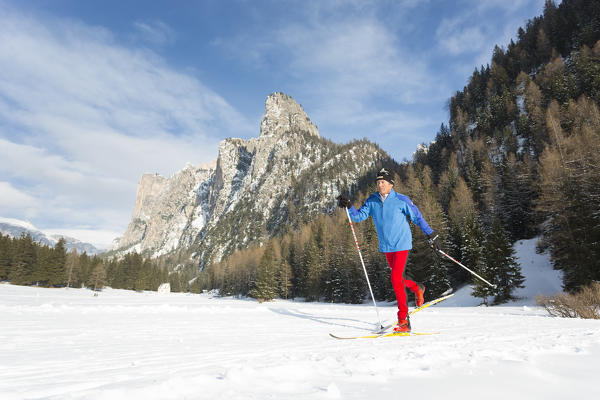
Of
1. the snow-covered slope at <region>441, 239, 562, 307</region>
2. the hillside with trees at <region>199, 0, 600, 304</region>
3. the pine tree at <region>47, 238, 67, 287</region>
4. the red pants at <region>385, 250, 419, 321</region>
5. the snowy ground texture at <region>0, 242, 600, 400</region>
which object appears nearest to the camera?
the snowy ground texture at <region>0, 242, 600, 400</region>

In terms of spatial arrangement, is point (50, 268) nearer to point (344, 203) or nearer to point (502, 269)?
point (344, 203)

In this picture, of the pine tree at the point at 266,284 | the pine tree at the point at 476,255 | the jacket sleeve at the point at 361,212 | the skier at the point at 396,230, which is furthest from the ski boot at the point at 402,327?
the pine tree at the point at 266,284

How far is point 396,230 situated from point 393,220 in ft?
0.66

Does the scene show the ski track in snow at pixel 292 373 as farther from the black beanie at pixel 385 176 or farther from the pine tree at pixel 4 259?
the pine tree at pixel 4 259

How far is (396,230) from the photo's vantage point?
563 centimetres

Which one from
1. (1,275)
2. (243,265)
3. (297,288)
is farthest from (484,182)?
(1,275)

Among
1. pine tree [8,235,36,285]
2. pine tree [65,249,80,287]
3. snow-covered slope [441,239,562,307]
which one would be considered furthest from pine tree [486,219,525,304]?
pine tree [65,249,80,287]

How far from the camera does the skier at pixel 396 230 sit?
557cm

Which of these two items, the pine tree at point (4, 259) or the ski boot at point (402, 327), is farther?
the pine tree at point (4, 259)

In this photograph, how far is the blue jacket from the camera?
18.4 ft

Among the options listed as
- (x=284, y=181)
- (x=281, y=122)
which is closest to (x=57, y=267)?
(x=284, y=181)

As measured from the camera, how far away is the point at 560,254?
69.1ft

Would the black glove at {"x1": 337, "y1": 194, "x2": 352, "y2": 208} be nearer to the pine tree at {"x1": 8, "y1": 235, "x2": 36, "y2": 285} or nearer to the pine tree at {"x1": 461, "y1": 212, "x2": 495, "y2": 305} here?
the pine tree at {"x1": 461, "y1": 212, "x2": 495, "y2": 305}

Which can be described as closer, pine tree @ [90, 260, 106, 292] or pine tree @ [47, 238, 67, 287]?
pine tree @ [47, 238, 67, 287]
